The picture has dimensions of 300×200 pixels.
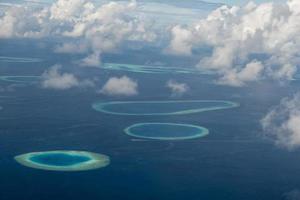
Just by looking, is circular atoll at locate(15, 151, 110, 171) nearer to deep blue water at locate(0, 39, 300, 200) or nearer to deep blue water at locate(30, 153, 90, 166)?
deep blue water at locate(30, 153, 90, 166)

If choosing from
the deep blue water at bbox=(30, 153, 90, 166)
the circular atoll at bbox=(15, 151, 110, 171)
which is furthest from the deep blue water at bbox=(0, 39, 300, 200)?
the deep blue water at bbox=(30, 153, 90, 166)

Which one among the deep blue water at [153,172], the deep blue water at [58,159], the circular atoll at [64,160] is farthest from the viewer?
the deep blue water at [58,159]

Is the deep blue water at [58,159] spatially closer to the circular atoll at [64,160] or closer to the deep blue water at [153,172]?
the circular atoll at [64,160]

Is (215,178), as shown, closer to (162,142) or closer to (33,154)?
(162,142)

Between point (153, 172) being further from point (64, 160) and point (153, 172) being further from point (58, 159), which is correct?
point (58, 159)

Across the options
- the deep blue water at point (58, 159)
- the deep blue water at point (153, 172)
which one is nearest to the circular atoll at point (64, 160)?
the deep blue water at point (58, 159)

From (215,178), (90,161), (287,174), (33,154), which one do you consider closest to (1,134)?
(33,154)

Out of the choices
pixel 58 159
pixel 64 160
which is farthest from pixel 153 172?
pixel 58 159
